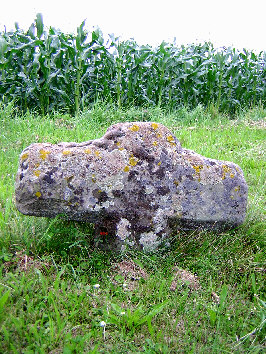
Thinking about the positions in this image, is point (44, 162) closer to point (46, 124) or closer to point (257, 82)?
point (46, 124)

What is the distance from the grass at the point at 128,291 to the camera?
189 cm

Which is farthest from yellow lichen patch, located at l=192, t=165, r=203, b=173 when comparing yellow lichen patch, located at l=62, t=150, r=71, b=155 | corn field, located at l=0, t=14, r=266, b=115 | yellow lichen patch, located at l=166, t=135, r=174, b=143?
corn field, located at l=0, t=14, r=266, b=115

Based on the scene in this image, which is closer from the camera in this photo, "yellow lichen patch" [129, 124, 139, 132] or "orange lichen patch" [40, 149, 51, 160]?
"orange lichen patch" [40, 149, 51, 160]

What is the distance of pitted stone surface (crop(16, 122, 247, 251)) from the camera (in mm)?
2578

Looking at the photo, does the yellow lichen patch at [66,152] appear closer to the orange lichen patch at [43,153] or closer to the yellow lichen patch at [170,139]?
the orange lichen patch at [43,153]

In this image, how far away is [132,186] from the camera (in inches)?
106

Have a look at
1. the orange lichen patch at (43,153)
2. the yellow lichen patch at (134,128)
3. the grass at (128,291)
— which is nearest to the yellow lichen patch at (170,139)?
the yellow lichen patch at (134,128)

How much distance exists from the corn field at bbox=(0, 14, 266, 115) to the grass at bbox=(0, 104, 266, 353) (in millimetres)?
4690

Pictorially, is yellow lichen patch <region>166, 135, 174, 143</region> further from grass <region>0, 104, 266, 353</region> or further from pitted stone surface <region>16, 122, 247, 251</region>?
grass <region>0, 104, 266, 353</region>

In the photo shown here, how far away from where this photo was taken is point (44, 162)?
261 centimetres

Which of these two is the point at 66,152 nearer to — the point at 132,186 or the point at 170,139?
the point at 132,186

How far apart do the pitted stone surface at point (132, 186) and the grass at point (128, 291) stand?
17 centimetres

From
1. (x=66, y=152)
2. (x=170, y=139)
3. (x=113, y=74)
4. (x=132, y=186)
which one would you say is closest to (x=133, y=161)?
(x=132, y=186)

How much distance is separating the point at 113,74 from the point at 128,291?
718cm
